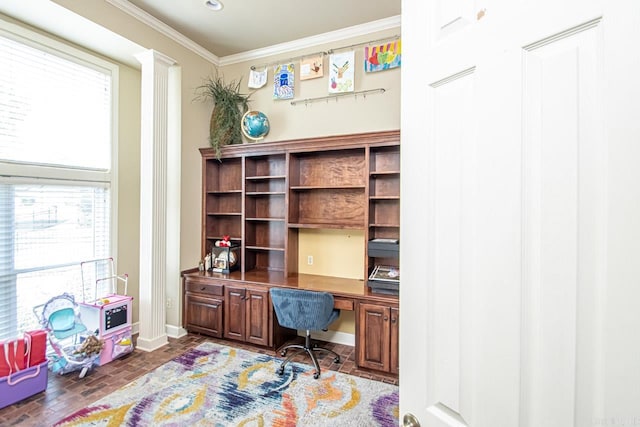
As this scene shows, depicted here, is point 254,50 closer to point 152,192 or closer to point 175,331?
point 152,192

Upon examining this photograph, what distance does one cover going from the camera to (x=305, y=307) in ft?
8.64

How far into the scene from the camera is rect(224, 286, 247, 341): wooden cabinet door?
3305mm

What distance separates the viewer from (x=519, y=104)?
25.0 inches

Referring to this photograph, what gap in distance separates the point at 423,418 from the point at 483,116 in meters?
0.79

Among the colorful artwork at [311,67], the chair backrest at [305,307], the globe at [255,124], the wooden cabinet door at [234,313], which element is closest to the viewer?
the chair backrest at [305,307]

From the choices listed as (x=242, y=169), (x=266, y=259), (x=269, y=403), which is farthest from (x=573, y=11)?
(x=266, y=259)

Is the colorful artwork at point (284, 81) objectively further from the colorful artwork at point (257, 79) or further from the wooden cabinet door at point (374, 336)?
the wooden cabinet door at point (374, 336)

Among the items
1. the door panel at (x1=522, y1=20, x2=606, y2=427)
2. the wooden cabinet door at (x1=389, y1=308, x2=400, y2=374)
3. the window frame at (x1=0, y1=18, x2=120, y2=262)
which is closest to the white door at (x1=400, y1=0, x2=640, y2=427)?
the door panel at (x1=522, y1=20, x2=606, y2=427)

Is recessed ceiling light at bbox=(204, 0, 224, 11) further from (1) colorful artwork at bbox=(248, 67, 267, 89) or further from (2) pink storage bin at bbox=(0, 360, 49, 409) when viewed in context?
(2) pink storage bin at bbox=(0, 360, 49, 409)

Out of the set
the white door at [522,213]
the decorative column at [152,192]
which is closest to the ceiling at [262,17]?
the decorative column at [152,192]

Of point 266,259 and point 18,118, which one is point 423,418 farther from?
point 18,118

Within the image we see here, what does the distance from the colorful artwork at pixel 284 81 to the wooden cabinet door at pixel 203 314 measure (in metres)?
2.49

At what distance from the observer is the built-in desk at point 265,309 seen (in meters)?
2.74

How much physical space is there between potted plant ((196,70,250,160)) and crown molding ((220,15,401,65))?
41 centimetres
